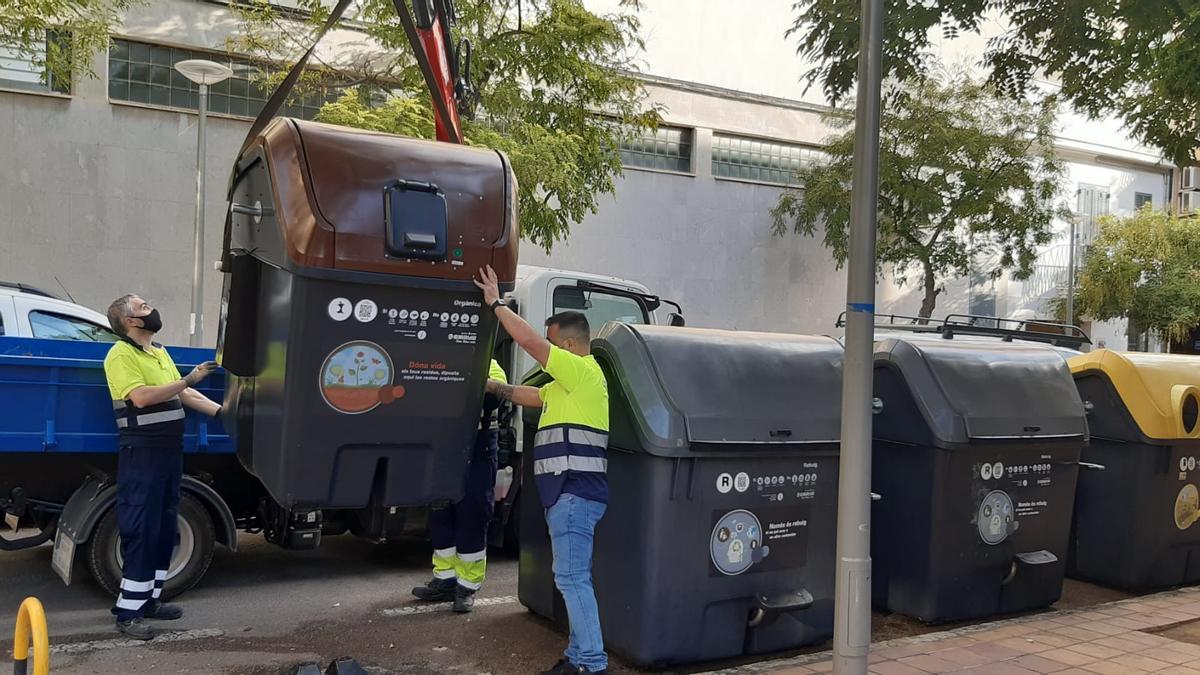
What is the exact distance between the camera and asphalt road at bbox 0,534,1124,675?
491 centimetres

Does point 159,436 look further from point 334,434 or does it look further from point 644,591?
point 644,591

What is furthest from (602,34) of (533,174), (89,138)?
(89,138)

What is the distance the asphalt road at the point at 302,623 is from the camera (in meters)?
4.91

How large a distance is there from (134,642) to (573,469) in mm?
2427

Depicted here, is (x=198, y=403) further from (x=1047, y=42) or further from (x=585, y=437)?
(x=1047, y=42)

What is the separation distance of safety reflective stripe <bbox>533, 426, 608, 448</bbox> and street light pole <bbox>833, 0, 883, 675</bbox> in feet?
3.58

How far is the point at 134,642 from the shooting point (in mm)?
5117

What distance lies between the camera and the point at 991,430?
19.3 ft

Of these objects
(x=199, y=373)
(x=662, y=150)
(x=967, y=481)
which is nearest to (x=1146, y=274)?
(x=662, y=150)

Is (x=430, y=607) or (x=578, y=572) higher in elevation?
(x=578, y=572)

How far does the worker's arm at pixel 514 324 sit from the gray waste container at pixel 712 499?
491mm

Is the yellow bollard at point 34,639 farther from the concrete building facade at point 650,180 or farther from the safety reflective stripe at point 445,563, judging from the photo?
the concrete building facade at point 650,180

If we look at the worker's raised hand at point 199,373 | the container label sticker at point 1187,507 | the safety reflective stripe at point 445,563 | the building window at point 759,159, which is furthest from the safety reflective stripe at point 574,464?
the building window at point 759,159

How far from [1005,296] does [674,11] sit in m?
12.0
